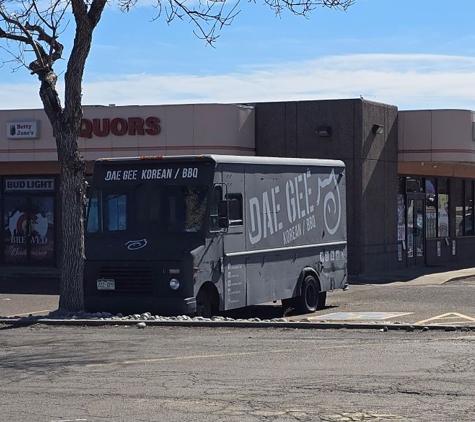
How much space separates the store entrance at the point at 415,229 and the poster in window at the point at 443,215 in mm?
1774

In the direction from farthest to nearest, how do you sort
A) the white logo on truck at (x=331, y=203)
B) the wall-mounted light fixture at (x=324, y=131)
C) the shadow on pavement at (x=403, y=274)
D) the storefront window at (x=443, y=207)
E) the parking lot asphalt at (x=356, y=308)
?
the storefront window at (x=443, y=207), the wall-mounted light fixture at (x=324, y=131), the shadow on pavement at (x=403, y=274), the white logo on truck at (x=331, y=203), the parking lot asphalt at (x=356, y=308)

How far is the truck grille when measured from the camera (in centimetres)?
1677

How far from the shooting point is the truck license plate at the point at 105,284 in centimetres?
1708

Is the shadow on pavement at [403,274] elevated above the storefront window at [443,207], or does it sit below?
below

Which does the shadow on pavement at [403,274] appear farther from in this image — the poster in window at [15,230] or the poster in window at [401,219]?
the poster in window at [15,230]

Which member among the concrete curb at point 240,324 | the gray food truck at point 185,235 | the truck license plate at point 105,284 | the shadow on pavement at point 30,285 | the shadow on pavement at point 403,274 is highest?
the gray food truck at point 185,235

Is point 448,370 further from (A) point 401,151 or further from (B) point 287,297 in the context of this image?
(A) point 401,151

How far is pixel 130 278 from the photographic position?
55.6 ft

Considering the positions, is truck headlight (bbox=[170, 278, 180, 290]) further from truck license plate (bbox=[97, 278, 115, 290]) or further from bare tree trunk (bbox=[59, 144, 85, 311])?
bare tree trunk (bbox=[59, 144, 85, 311])

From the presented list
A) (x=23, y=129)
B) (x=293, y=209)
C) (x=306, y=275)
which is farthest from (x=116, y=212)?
(x=23, y=129)

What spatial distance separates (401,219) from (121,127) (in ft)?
29.8

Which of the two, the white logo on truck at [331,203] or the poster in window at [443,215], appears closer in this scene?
the white logo on truck at [331,203]

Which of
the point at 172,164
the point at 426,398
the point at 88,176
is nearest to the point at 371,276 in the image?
the point at 88,176

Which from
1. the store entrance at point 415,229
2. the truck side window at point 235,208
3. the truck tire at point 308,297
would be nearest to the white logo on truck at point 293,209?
the truck side window at point 235,208
